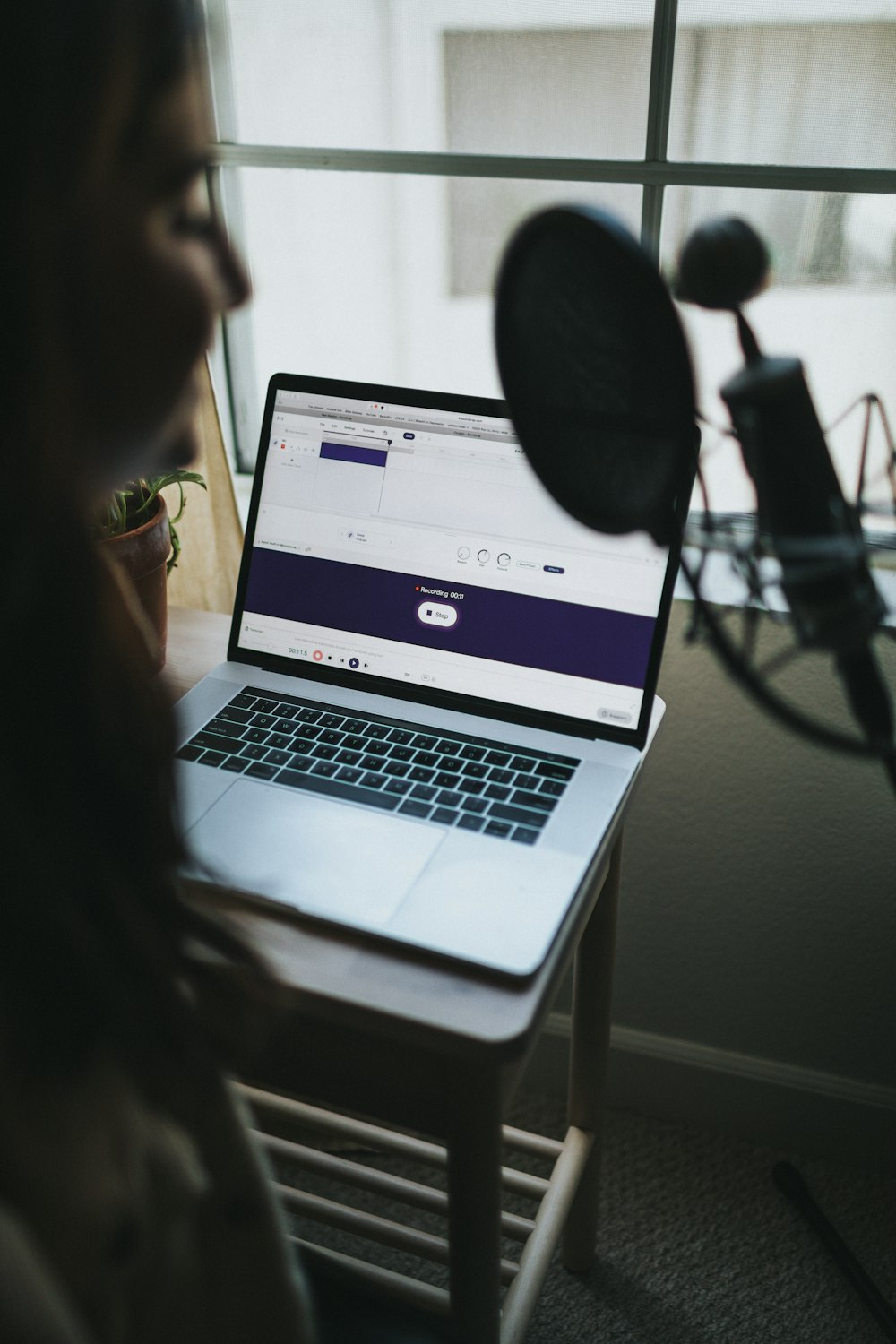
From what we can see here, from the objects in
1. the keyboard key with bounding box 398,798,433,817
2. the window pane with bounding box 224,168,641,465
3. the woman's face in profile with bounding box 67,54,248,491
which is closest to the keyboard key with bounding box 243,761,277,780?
the keyboard key with bounding box 398,798,433,817

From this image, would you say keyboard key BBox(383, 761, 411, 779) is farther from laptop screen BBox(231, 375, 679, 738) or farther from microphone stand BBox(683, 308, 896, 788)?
microphone stand BBox(683, 308, 896, 788)

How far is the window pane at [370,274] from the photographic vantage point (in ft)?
4.23

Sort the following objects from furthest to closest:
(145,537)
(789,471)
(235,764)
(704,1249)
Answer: (704,1249) → (145,537) → (235,764) → (789,471)

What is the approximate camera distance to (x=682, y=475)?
474 millimetres

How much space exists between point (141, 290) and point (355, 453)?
20.2 inches

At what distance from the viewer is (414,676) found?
982mm

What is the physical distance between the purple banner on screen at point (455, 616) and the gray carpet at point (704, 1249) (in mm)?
831

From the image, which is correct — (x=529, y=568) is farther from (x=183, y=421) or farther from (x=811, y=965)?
(x=811, y=965)

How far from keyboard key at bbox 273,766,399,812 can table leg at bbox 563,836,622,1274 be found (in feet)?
0.98

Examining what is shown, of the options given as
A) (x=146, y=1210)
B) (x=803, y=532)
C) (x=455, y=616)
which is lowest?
(x=146, y=1210)

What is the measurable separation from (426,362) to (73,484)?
949 millimetres

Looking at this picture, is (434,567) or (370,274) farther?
(370,274)

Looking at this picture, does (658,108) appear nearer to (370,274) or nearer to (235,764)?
(370,274)

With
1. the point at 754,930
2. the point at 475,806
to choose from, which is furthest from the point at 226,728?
the point at 754,930
